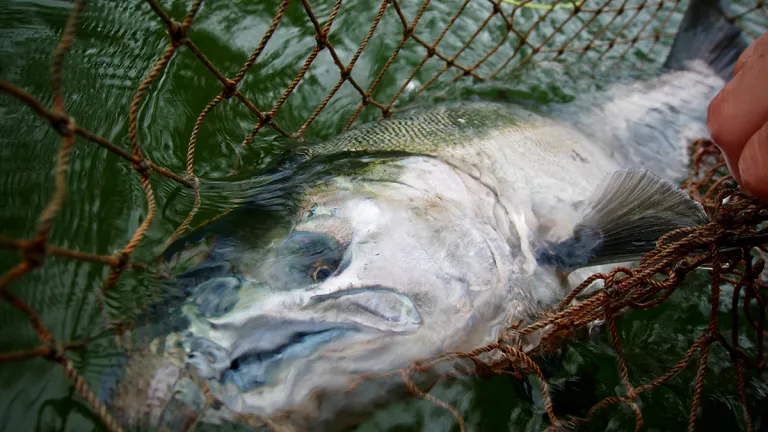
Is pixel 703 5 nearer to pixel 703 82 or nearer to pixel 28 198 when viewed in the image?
pixel 703 82

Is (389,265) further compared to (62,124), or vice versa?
(389,265)

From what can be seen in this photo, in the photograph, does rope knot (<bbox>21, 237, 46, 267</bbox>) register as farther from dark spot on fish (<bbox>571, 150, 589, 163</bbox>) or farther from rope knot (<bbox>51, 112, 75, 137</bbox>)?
dark spot on fish (<bbox>571, 150, 589, 163</bbox>)

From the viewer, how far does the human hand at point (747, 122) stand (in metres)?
1.40

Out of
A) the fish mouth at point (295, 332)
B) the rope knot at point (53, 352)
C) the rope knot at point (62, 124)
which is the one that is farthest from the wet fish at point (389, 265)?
the rope knot at point (62, 124)

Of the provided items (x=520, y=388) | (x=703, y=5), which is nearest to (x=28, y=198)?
(x=520, y=388)

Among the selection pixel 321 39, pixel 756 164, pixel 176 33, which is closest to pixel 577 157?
pixel 756 164

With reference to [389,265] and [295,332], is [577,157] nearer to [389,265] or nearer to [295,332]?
[389,265]

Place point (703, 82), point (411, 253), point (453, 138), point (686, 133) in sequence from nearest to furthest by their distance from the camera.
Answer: point (411, 253), point (453, 138), point (686, 133), point (703, 82)

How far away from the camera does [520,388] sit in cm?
187

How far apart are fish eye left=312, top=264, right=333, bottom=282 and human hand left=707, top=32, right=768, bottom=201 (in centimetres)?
117

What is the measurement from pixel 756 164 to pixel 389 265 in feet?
3.34

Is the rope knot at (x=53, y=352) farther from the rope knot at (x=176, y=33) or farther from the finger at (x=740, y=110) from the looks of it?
the finger at (x=740, y=110)

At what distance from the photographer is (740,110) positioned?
1.49m

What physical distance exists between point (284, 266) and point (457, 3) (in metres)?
3.39
